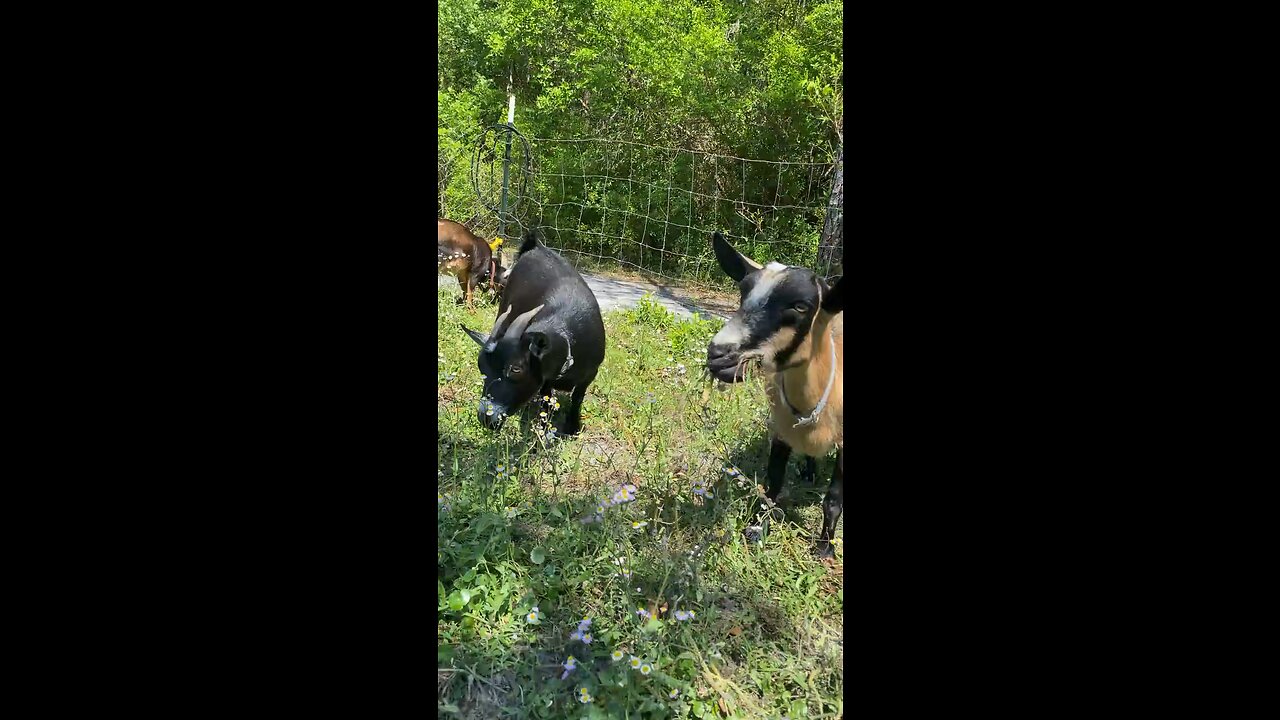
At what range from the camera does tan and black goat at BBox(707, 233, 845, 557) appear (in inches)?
103

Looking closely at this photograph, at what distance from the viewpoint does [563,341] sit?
4133 millimetres

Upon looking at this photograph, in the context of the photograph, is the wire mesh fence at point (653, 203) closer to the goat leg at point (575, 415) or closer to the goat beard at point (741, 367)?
the goat leg at point (575, 415)

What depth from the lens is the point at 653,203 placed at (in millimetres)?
8656

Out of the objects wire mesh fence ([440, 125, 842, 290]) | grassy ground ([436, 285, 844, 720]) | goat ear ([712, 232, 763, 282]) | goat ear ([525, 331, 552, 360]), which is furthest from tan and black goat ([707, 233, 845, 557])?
wire mesh fence ([440, 125, 842, 290])

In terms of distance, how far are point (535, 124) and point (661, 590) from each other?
9741 mm

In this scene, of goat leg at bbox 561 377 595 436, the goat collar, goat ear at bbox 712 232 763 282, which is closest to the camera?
goat ear at bbox 712 232 763 282

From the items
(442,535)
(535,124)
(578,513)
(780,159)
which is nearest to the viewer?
(442,535)

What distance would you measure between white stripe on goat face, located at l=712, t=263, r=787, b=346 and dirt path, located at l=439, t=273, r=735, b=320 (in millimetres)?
3219

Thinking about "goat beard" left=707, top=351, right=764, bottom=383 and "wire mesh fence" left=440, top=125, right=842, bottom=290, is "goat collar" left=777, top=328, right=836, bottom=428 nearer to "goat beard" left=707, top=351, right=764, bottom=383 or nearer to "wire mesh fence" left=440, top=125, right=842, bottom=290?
"goat beard" left=707, top=351, right=764, bottom=383

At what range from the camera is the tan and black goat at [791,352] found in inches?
103

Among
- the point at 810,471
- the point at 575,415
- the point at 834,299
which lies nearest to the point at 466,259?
the point at 575,415

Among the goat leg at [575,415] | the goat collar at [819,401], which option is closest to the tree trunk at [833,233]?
the goat leg at [575,415]
